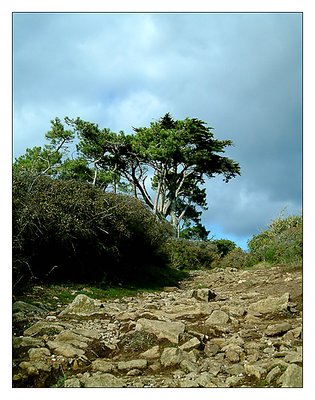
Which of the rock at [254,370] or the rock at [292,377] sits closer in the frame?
the rock at [292,377]

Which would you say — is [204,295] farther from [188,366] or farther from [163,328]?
[188,366]

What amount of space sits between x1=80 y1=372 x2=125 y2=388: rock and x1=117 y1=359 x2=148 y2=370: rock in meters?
0.27

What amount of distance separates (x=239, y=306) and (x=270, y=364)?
112 inches

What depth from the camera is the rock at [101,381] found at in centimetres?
415

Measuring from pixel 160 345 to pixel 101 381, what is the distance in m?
1.01

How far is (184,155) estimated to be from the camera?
1958 centimetres

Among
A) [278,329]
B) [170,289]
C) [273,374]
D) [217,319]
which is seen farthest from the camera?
[170,289]

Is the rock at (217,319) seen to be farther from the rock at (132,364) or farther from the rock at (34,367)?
the rock at (34,367)

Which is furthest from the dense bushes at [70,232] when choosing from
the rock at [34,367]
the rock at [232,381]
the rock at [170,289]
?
the rock at [232,381]

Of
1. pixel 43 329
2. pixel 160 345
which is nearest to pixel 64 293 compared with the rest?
pixel 43 329

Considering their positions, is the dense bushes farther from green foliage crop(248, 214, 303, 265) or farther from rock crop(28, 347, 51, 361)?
green foliage crop(248, 214, 303, 265)

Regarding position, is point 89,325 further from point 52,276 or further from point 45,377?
point 52,276

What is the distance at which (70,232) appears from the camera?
9062 millimetres

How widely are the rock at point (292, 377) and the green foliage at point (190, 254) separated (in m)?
10.6
